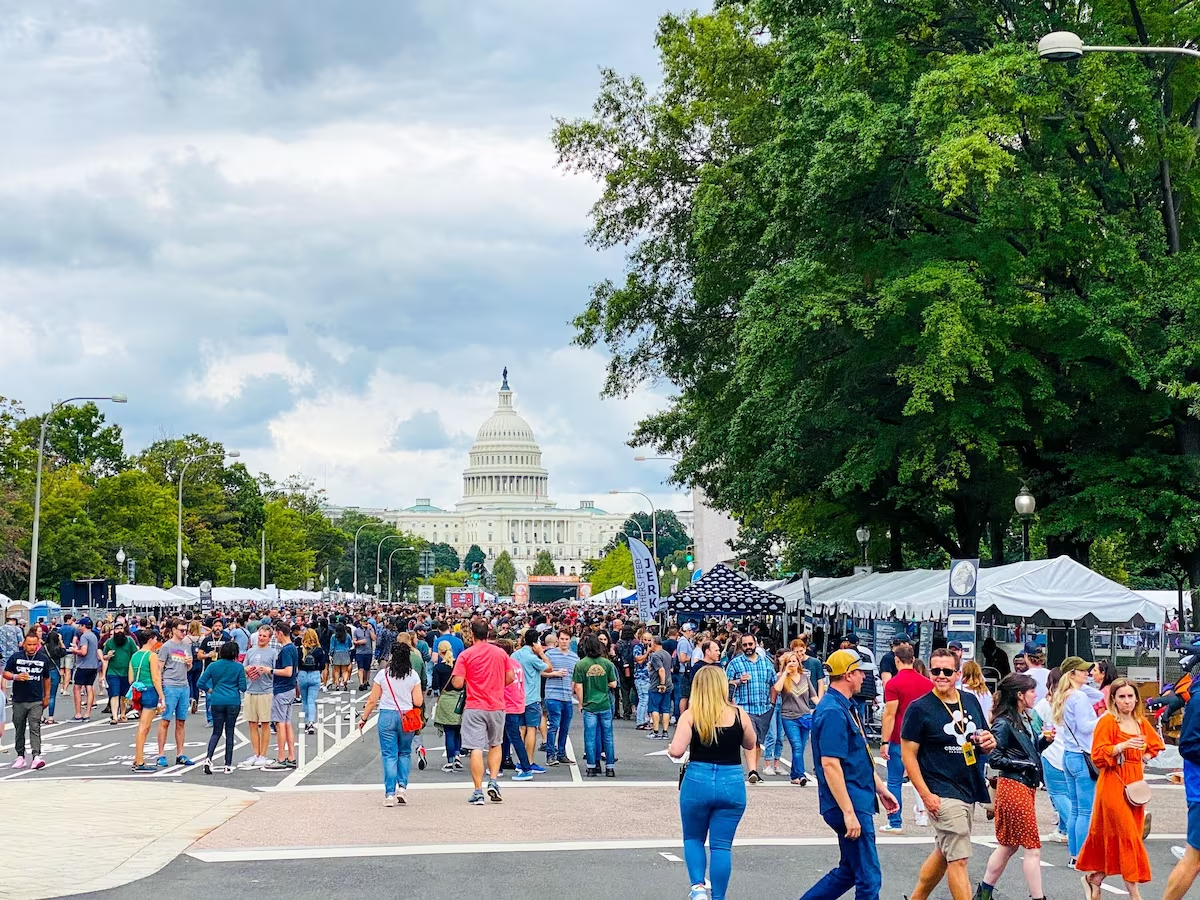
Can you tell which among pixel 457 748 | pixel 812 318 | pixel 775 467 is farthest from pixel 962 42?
pixel 457 748

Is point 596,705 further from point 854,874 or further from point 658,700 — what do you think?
point 854,874

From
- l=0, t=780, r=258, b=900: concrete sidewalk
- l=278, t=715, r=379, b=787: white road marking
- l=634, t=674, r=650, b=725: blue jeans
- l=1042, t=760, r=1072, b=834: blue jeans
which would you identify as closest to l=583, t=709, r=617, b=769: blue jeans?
l=278, t=715, r=379, b=787: white road marking

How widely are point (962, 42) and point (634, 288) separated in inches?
446

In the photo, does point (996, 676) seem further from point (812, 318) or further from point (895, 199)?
point (895, 199)

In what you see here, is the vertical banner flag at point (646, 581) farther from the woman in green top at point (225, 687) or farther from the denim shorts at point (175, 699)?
the woman in green top at point (225, 687)

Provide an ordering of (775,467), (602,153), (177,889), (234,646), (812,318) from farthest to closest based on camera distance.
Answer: (602,153)
(775,467)
(812,318)
(234,646)
(177,889)

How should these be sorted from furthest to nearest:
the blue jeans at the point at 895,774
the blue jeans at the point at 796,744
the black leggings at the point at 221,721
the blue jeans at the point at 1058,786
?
the black leggings at the point at 221,721
the blue jeans at the point at 796,744
the blue jeans at the point at 895,774
the blue jeans at the point at 1058,786

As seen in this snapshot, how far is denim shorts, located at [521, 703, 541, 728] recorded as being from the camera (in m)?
17.4

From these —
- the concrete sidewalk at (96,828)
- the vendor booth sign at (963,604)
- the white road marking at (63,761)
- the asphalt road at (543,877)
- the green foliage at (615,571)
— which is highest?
the green foliage at (615,571)

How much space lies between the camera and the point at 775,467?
1155 inches

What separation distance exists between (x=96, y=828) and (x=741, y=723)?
6692 millimetres

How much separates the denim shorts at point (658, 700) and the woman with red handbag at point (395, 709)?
9.08 meters

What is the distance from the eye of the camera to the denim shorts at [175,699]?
17.7 metres

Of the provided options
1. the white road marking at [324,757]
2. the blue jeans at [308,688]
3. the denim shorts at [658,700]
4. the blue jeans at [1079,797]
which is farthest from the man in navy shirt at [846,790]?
the denim shorts at [658,700]
